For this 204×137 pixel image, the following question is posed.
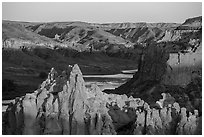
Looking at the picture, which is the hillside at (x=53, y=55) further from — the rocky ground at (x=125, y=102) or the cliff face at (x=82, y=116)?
the cliff face at (x=82, y=116)

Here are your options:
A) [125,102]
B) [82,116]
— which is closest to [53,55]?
[125,102]

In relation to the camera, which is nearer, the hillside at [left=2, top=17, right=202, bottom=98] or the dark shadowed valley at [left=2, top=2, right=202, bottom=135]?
the dark shadowed valley at [left=2, top=2, right=202, bottom=135]

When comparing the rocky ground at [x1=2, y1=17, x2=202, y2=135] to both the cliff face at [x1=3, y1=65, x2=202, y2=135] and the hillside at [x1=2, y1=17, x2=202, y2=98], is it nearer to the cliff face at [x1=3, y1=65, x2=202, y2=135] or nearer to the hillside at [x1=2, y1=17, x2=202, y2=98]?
the cliff face at [x1=3, y1=65, x2=202, y2=135]

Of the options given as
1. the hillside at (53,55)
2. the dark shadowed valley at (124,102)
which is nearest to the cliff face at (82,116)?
the dark shadowed valley at (124,102)

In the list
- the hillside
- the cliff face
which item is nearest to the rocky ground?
the cliff face

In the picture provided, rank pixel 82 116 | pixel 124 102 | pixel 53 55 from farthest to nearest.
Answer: pixel 53 55 → pixel 124 102 → pixel 82 116

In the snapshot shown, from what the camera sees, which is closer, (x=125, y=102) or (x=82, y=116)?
(x=82, y=116)

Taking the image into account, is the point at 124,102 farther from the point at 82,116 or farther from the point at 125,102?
the point at 82,116

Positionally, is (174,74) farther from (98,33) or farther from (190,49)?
(98,33)
